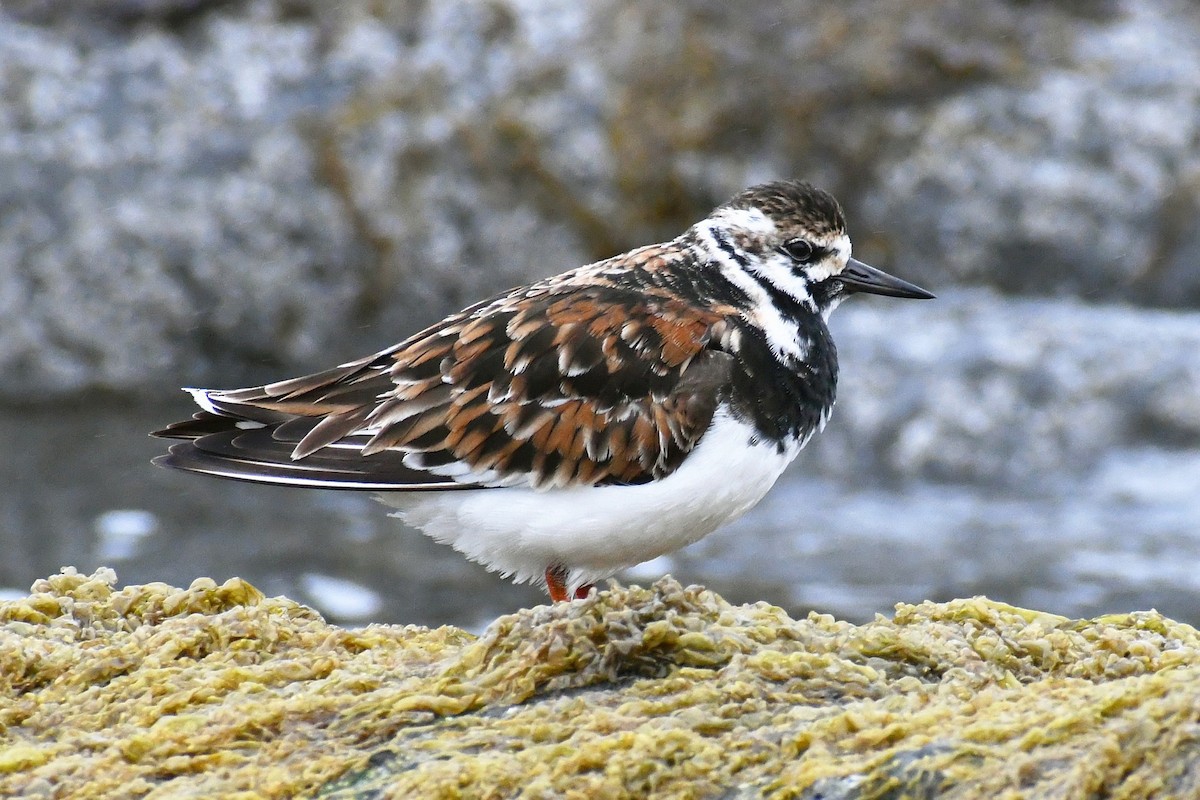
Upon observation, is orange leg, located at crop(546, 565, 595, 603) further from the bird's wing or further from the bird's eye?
the bird's eye

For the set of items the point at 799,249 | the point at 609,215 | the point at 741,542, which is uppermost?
the point at 609,215

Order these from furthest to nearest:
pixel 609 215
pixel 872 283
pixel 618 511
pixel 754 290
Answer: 1. pixel 609 215
2. pixel 872 283
3. pixel 754 290
4. pixel 618 511

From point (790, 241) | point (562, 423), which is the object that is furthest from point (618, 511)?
point (790, 241)

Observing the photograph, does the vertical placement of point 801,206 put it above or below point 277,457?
above

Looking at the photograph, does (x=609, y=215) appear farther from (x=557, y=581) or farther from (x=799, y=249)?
(x=557, y=581)

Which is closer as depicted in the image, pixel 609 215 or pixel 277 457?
pixel 277 457

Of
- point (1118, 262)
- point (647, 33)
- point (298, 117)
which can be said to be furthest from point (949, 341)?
point (298, 117)

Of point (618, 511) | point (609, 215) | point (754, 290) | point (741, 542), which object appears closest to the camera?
point (618, 511)
